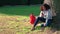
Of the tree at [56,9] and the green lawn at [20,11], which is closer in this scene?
the tree at [56,9]

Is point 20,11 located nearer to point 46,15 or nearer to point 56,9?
point 46,15

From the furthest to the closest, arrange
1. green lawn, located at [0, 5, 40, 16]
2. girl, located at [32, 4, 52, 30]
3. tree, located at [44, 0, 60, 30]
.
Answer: green lawn, located at [0, 5, 40, 16] < girl, located at [32, 4, 52, 30] < tree, located at [44, 0, 60, 30]

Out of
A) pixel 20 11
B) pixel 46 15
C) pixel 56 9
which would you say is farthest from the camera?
Result: pixel 20 11

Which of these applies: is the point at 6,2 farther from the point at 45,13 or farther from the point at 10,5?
the point at 45,13

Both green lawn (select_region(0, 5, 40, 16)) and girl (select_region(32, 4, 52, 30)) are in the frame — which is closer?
girl (select_region(32, 4, 52, 30))

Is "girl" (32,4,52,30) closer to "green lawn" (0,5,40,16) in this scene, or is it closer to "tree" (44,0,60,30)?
"tree" (44,0,60,30)

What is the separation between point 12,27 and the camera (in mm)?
8766

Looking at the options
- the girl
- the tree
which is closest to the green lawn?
the girl

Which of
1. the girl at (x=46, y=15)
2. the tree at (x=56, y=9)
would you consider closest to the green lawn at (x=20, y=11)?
the girl at (x=46, y=15)

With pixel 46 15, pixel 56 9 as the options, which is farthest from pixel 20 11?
pixel 56 9

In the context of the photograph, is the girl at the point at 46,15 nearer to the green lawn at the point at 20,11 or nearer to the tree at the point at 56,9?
the tree at the point at 56,9

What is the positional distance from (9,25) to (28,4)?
9129mm

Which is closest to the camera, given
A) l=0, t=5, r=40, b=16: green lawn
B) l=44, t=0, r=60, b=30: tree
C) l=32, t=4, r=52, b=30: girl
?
l=44, t=0, r=60, b=30: tree

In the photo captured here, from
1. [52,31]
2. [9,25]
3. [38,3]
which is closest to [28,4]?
[38,3]
